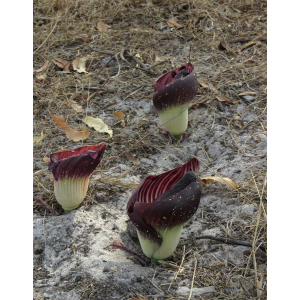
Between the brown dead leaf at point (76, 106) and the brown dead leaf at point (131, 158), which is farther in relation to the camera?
the brown dead leaf at point (76, 106)

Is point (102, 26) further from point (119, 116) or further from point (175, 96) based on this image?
point (175, 96)

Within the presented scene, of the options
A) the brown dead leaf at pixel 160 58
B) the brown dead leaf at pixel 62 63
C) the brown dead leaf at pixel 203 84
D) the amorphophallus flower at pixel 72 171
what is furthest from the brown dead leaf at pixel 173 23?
the amorphophallus flower at pixel 72 171

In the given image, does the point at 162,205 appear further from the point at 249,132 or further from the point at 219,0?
the point at 219,0

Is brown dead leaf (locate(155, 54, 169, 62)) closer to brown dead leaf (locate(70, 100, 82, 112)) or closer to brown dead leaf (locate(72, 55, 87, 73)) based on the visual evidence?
brown dead leaf (locate(72, 55, 87, 73))

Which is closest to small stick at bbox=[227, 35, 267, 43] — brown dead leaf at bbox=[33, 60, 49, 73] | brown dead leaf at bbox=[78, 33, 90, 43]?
brown dead leaf at bbox=[78, 33, 90, 43]

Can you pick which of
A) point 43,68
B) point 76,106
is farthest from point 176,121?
point 43,68

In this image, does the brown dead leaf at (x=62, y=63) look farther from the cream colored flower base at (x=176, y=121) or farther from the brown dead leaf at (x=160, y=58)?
the cream colored flower base at (x=176, y=121)

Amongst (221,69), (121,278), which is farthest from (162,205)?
(221,69)
